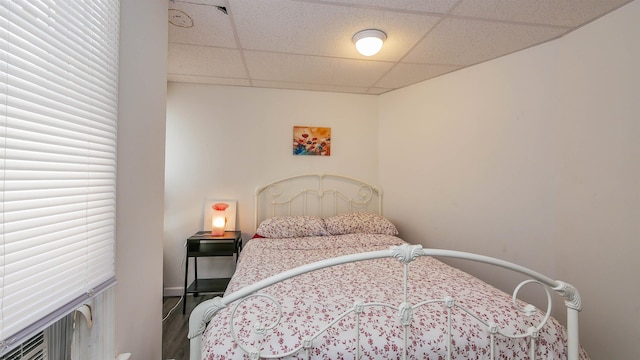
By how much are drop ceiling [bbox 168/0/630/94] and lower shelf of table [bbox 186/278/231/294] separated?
7.13ft

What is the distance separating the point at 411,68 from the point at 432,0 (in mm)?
966

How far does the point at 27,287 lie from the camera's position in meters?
0.69

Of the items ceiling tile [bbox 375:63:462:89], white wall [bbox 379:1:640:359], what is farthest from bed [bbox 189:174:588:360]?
ceiling tile [bbox 375:63:462:89]

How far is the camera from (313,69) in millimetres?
2416

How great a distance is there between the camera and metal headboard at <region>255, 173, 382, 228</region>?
2.98m

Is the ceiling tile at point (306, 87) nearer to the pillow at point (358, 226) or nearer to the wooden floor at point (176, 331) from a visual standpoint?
the pillow at point (358, 226)

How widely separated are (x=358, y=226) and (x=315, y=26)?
1.85 m

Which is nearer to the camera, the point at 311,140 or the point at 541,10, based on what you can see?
the point at 541,10

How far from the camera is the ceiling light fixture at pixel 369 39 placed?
1736 millimetres

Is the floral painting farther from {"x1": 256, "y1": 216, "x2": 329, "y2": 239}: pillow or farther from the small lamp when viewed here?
the small lamp

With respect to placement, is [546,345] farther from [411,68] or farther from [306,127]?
[306,127]

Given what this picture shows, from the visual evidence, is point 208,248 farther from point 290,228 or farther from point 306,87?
point 306,87

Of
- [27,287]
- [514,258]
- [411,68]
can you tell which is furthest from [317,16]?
[514,258]

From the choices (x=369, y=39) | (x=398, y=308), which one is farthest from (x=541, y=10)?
(x=398, y=308)
